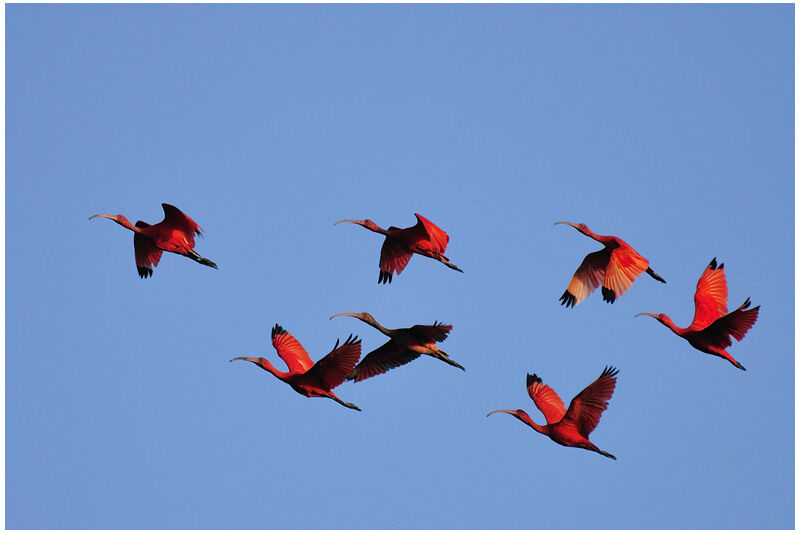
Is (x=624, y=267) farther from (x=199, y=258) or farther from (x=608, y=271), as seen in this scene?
(x=199, y=258)

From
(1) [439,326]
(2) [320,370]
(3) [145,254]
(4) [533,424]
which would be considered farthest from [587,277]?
(3) [145,254]

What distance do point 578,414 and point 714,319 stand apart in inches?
176

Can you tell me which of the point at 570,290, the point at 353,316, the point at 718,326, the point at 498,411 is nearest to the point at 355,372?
the point at 353,316

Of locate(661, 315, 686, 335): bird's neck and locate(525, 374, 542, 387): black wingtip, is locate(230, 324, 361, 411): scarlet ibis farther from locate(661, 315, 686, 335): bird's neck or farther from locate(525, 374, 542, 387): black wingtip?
locate(661, 315, 686, 335): bird's neck

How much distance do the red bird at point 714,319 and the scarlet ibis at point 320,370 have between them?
621cm

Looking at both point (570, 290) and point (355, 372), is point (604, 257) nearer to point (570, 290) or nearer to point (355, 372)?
point (570, 290)

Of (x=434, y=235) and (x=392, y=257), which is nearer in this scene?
(x=434, y=235)

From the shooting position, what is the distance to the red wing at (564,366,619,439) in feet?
95.3

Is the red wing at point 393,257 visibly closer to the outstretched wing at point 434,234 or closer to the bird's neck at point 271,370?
the outstretched wing at point 434,234

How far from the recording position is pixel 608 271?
3284 centimetres

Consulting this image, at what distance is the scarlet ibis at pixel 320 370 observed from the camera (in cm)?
3039

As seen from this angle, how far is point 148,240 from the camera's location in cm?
3428

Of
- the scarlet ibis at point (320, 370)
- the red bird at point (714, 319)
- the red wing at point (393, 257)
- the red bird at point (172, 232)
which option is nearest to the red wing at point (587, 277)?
the red bird at point (714, 319)

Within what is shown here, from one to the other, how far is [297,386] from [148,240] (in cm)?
548
